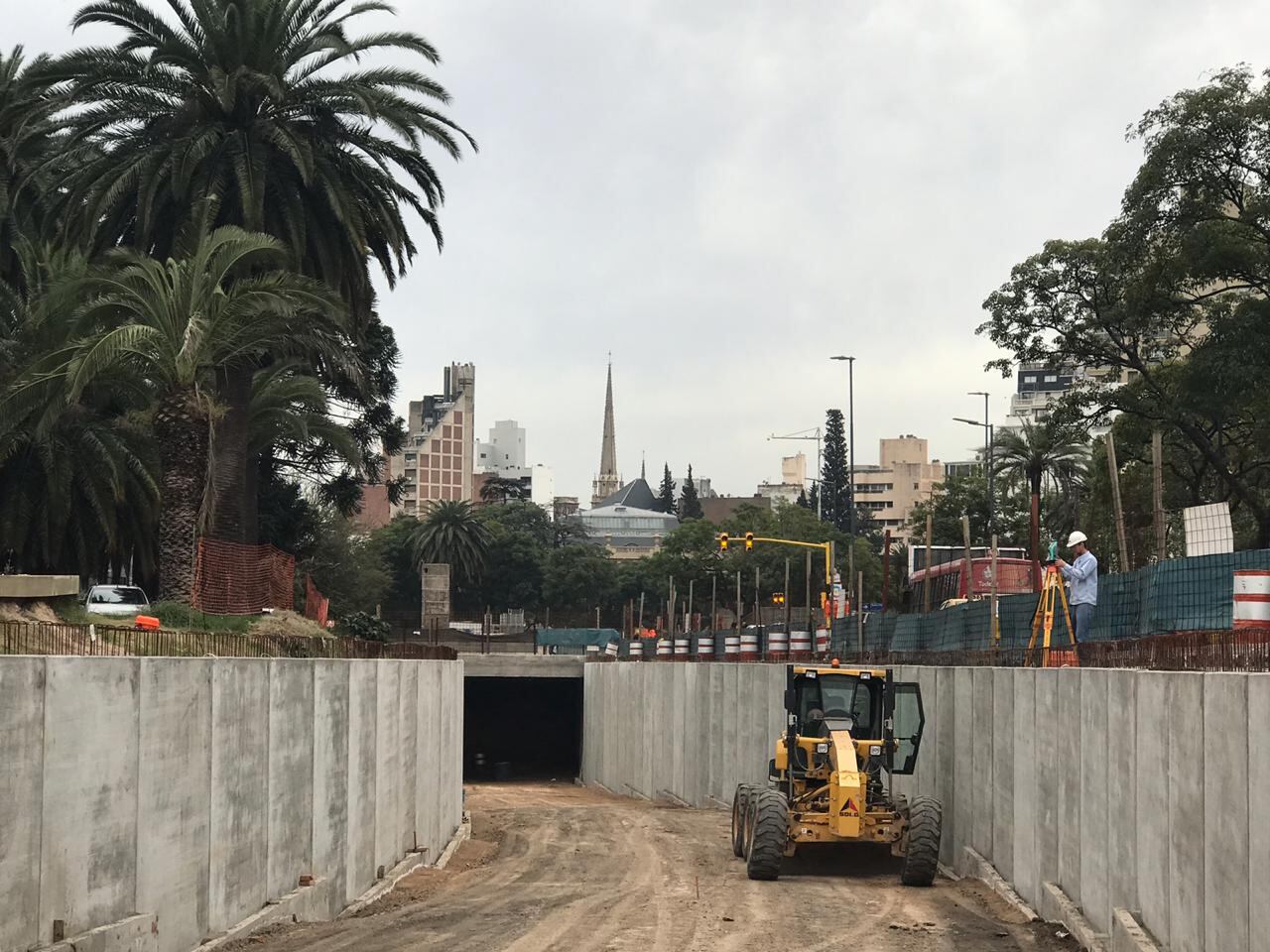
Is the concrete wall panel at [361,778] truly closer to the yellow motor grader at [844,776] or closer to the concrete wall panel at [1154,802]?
the yellow motor grader at [844,776]

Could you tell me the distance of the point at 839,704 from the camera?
22.3 meters

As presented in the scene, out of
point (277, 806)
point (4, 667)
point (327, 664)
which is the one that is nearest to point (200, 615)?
point (327, 664)

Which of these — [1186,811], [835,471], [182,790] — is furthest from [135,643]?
[835,471]

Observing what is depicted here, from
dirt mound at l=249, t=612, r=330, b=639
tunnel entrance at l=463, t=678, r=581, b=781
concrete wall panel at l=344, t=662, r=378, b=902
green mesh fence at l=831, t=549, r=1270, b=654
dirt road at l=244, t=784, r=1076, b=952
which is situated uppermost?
green mesh fence at l=831, t=549, r=1270, b=654

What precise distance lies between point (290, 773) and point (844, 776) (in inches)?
285

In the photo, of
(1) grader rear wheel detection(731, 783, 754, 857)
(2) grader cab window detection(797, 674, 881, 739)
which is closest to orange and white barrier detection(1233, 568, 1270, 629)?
(2) grader cab window detection(797, 674, 881, 739)

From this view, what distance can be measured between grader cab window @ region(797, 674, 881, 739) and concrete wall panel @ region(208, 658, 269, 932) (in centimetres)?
833

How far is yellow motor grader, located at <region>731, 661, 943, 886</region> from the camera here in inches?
816

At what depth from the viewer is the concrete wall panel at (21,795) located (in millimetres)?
10414

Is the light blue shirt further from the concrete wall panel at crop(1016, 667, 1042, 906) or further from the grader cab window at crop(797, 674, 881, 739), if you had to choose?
the grader cab window at crop(797, 674, 881, 739)

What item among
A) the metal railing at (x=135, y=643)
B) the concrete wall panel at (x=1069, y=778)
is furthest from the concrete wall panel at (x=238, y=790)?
the concrete wall panel at (x=1069, y=778)

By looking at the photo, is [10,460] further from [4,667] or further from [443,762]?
[4,667]

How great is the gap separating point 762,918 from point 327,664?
5998 mm

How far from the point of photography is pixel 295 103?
36156 mm
